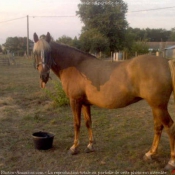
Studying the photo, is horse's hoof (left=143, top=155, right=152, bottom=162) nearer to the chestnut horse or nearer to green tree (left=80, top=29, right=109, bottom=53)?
the chestnut horse

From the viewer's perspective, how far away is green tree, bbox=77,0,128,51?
122 ft

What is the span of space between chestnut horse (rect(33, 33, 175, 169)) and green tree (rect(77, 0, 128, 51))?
3315 cm

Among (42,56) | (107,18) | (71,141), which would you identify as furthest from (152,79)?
(107,18)

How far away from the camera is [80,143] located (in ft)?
15.4

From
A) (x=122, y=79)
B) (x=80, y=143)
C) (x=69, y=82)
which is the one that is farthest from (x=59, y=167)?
(x=122, y=79)

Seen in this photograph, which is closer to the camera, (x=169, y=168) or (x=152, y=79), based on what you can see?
(x=152, y=79)

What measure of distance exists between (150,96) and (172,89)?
0.35 m

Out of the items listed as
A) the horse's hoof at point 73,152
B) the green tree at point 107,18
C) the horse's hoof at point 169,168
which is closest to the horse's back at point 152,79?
the horse's hoof at point 169,168

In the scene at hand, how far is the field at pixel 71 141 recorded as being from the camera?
3691 mm

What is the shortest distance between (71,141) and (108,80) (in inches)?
68.8

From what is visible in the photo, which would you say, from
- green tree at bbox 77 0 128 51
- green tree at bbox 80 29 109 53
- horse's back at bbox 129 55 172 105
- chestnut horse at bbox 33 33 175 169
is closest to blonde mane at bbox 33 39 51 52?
chestnut horse at bbox 33 33 175 169

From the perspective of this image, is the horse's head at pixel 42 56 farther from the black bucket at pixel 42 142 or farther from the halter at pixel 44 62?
the black bucket at pixel 42 142

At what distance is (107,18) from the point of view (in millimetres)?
37125

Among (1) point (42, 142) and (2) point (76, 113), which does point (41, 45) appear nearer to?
(2) point (76, 113)
